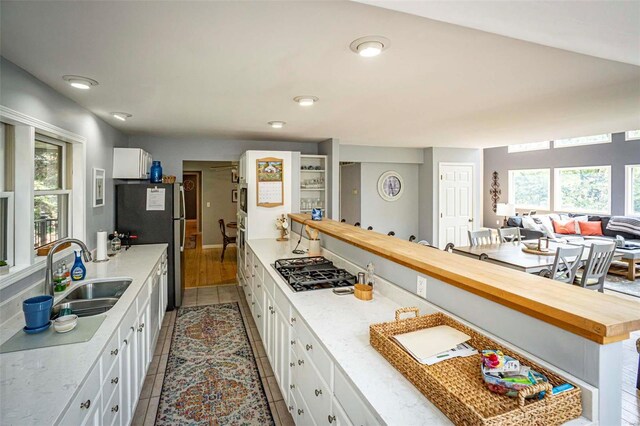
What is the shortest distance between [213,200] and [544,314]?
9048mm

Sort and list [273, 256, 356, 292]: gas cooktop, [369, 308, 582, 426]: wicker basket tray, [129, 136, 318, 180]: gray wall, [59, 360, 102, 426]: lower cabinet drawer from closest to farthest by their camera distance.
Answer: [369, 308, 582, 426]: wicker basket tray < [59, 360, 102, 426]: lower cabinet drawer < [273, 256, 356, 292]: gas cooktop < [129, 136, 318, 180]: gray wall

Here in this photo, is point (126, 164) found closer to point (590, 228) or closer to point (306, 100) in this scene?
point (306, 100)

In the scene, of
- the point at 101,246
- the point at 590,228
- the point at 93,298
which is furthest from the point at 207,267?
the point at 590,228

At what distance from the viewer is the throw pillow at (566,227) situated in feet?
25.8

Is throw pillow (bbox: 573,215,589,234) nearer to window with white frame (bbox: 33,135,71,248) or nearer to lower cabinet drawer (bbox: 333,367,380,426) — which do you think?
lower cabinet drawer (bbox: 333,367,380,426)

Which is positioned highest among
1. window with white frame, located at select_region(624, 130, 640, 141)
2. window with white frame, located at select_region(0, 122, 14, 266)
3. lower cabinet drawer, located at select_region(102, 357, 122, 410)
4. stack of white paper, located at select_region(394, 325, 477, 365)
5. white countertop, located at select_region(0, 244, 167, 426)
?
window with white frame, located at select_region(624, 130, 640, 141)

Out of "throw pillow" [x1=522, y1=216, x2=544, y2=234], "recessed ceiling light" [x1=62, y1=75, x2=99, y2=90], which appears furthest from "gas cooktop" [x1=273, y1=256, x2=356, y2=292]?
"throw pillow" [x1=522, y1=216, x2=544, y2=234]

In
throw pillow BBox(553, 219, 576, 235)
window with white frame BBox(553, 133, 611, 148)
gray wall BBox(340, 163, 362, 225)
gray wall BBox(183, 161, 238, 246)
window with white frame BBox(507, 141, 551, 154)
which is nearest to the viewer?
gray wall BBox(340, 163, 362, 225)

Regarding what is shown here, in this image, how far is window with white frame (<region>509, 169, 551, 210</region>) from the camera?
9.52 meters

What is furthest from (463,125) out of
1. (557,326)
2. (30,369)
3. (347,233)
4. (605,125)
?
(30,369)

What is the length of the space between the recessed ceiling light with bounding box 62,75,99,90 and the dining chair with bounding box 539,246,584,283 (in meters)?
4.46

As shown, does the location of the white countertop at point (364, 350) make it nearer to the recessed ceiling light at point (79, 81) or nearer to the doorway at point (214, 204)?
the recessed ceiling light at point (79, 81)

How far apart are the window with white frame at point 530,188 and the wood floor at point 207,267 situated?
27.9 ft

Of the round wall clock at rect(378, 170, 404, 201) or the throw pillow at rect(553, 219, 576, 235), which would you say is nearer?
the round wall clock at rect(378, 170, 404, 201)
